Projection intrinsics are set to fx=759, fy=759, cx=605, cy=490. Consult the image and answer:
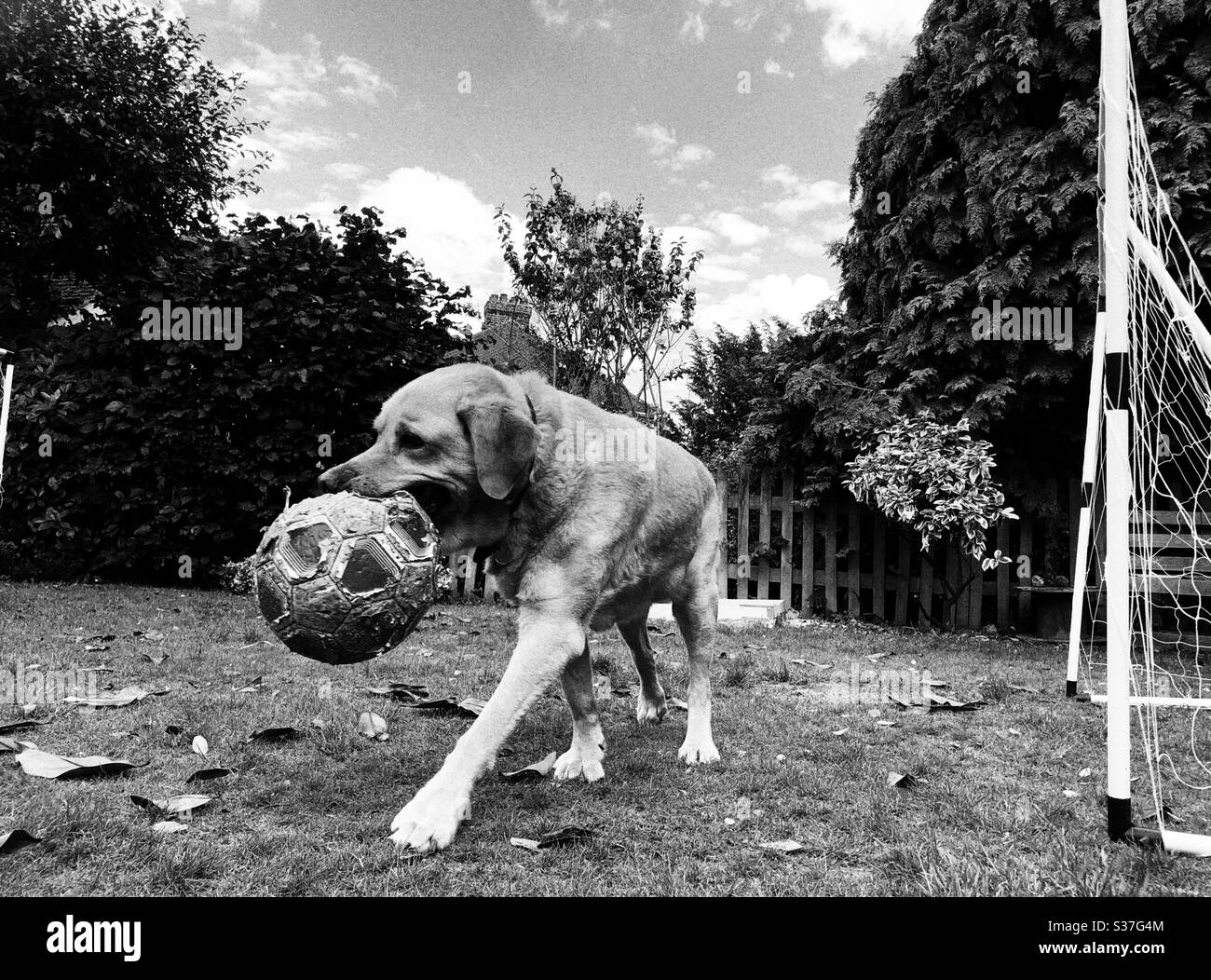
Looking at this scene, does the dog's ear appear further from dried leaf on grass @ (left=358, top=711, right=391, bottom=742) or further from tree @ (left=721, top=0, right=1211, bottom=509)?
tree @ (left=721, top=0, right=1211, bottom=509)

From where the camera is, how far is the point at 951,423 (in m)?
8.03

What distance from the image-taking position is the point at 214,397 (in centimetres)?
936

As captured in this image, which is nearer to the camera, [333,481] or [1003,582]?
[333,481]

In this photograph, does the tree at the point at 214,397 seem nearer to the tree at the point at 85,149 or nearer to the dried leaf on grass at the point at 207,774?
the tree at the point at 85,149

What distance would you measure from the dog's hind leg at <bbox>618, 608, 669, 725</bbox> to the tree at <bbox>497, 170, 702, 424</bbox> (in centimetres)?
763

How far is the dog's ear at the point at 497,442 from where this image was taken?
2.71 meters

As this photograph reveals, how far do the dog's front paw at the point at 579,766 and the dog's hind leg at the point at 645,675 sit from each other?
A: 0.83m

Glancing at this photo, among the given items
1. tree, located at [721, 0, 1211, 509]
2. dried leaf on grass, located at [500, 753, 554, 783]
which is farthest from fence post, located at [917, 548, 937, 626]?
dried leaf on grass, located at [500, 753, 554, 783]

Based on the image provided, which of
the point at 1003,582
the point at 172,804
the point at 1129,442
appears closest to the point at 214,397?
the point at 172,804

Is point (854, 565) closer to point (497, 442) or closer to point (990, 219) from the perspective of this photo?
point (990, 219)

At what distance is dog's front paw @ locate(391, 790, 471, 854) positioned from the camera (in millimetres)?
2312

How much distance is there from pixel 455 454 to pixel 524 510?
1.12ft
